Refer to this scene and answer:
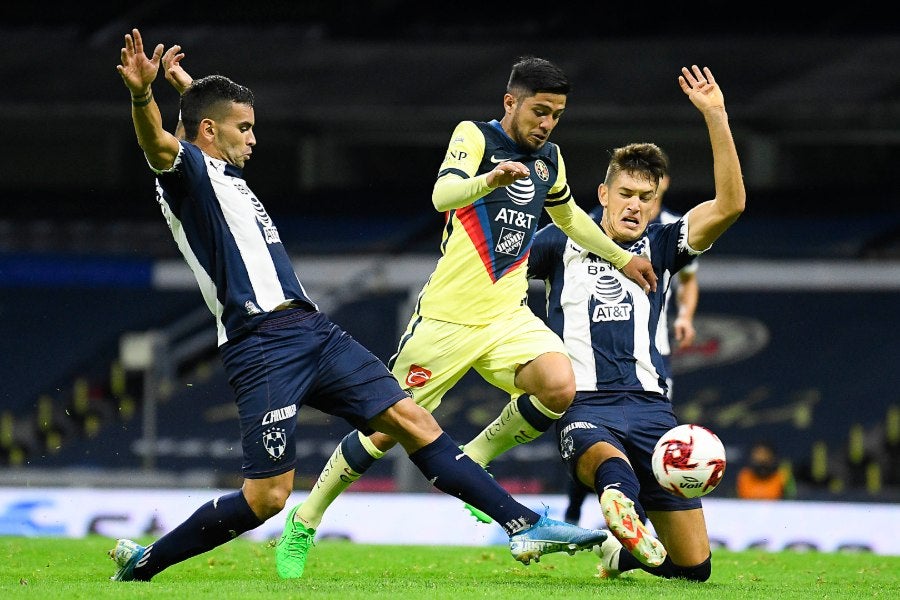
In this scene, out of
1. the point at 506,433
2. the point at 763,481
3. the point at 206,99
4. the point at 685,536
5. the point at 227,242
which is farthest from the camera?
the point at 763,481

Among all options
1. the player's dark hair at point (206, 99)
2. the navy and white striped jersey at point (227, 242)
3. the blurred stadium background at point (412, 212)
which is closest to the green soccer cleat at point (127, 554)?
the navy and white striped jersey at point (227, 242)

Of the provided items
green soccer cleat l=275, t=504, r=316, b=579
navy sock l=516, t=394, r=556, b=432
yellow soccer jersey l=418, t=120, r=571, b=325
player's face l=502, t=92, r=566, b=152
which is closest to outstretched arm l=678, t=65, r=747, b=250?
player's face l=502, t=92, r=566, b=152

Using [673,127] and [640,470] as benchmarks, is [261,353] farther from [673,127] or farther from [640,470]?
[673,127]

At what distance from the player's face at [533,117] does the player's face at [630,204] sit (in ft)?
1.47

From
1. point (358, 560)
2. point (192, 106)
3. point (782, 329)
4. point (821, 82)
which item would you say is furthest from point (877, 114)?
point (192, 106)

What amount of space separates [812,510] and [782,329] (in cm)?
928

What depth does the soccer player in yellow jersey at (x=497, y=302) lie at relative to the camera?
675 cm

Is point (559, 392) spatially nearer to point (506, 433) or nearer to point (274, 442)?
point (506, 433)

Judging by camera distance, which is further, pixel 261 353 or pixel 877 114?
pixel 877 114

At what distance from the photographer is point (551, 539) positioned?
18.6 ft

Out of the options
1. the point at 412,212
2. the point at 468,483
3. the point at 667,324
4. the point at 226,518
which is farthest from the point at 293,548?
the point at 412,212

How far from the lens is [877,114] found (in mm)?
17625

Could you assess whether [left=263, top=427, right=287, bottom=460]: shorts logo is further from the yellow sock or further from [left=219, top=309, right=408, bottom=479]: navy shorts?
the yellow sock

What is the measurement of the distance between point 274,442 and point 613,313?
1.95 metres
